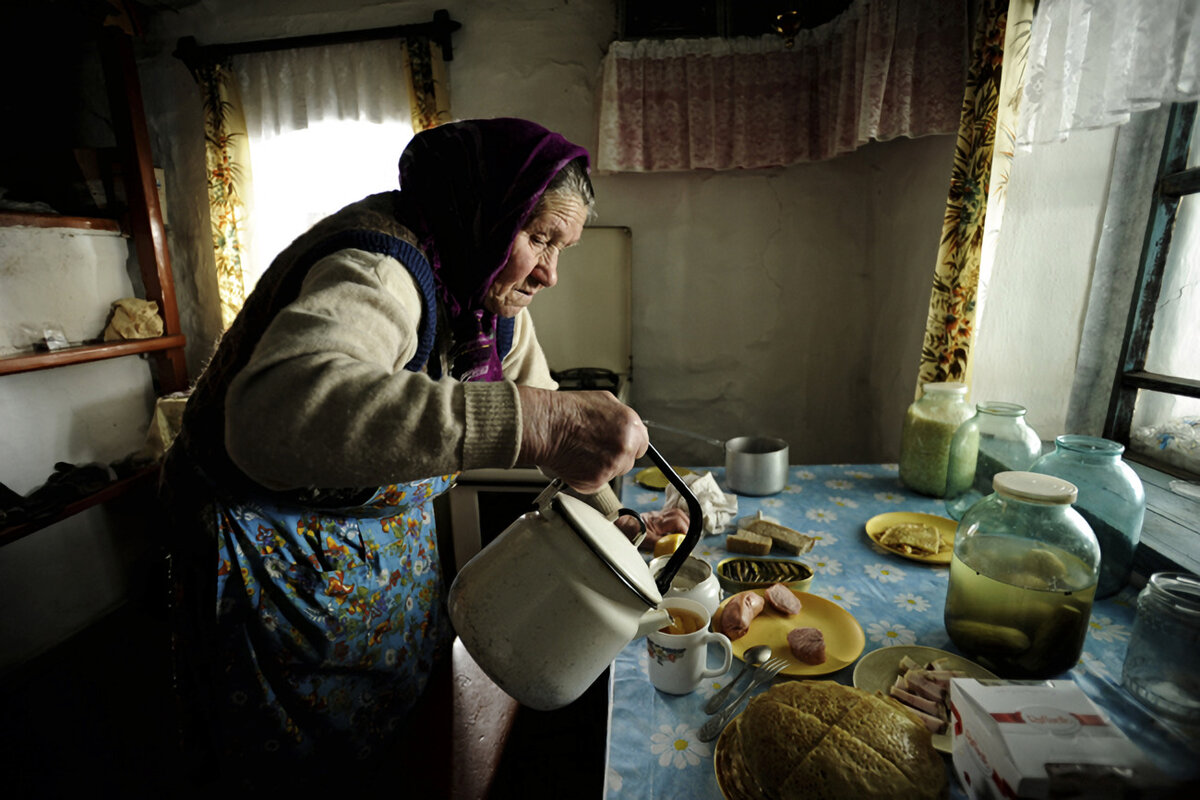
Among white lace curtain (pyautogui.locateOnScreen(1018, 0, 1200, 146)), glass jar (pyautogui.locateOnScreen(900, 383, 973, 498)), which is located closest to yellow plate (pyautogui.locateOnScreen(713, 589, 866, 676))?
glass jar (pyautogui.locateOnScreen(900, 383, 973, 498))

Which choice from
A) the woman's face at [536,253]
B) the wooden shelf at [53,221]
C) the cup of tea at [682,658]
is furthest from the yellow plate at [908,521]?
the wooden shelf at [53,221]

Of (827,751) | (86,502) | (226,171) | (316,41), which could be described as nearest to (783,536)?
(827,751)

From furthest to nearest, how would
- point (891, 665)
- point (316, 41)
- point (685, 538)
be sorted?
point (316, 41)
point (891, 665)
point (685, 538)

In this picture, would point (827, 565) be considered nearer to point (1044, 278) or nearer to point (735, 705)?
point (735, 705)

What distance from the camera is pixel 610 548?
0.63 metres

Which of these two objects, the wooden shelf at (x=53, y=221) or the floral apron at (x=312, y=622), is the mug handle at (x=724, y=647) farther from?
the wooden shelf at (x=53, y=221)

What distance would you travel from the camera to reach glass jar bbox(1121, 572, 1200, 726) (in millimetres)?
676

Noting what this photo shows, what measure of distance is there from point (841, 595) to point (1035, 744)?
21.2 inches

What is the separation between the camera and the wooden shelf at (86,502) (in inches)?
75.2

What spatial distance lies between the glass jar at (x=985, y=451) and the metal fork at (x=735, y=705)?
76 centimetres

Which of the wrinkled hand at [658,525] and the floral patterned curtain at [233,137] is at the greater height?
the floral patterned curtain at [233,137]

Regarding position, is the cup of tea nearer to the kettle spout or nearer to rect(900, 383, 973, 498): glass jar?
the kettle spout

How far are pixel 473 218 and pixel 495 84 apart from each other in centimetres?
232

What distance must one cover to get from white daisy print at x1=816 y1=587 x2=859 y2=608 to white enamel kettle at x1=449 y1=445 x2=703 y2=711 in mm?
554
